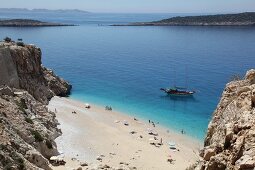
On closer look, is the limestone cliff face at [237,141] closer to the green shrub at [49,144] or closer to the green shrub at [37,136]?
the green shrub at [37,136]

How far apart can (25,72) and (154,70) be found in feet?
154

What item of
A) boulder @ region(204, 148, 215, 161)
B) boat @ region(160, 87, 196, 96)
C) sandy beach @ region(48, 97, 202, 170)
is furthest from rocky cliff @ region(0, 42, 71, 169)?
boat @ region(160, 87, 196, 96)

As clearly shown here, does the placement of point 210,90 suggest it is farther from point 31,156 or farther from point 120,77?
point 31,156

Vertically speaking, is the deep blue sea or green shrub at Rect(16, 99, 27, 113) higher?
green shrub at Rect(16, 99, 27, 113)

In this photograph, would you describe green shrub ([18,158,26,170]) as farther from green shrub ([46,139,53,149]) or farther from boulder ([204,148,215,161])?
boulder ([204,148,215,161])

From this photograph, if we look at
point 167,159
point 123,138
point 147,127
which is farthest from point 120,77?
point 167,159

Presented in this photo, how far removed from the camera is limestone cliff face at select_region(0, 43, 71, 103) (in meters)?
46.6

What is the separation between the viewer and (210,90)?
73.4 meters

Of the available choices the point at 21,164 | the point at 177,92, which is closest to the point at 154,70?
the point at 177,92

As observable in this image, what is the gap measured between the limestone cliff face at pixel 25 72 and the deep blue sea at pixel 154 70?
961 cm

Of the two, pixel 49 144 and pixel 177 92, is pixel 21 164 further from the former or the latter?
pixel 177 92

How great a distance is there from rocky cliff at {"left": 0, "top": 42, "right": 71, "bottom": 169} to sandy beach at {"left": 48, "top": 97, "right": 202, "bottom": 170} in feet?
7.33

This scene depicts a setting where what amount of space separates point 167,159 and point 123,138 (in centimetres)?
782

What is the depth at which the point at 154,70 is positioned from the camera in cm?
9388
